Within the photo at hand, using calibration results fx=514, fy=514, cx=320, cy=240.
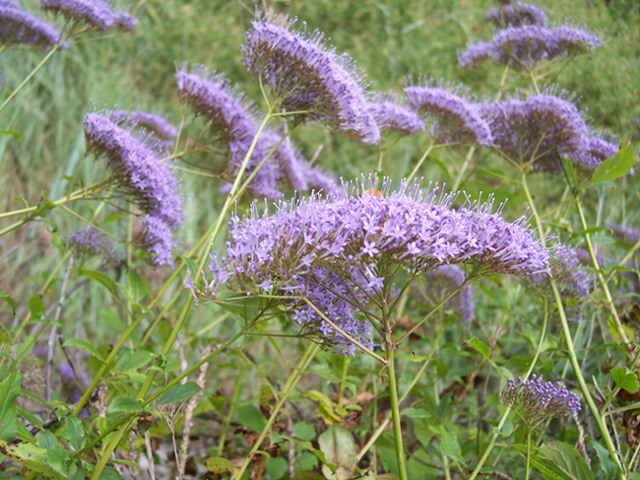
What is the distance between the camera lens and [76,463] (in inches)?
47.7

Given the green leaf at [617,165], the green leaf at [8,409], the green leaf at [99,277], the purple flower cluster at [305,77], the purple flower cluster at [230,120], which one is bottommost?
the green leaf at [8,409]

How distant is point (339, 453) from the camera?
151 cm

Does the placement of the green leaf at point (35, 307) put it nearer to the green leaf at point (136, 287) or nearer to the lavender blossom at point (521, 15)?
the green leaf at point (136, 287)

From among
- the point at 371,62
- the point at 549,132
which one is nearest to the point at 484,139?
the point at 549,132

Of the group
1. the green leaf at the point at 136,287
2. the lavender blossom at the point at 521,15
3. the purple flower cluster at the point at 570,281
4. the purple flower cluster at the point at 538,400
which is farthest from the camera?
the lavender blossom at the point at 521,15

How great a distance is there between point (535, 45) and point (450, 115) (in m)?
0.64

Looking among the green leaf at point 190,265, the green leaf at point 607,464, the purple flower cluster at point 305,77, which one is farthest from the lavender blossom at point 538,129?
the green leaf at point 190,265

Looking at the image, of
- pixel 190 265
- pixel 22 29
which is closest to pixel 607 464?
A: pixel 190 265

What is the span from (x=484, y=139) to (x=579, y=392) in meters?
1.02

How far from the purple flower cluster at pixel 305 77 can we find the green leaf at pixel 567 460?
3.68 ft

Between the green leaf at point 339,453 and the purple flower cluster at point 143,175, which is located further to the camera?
the purple flower cluster at point 143,175

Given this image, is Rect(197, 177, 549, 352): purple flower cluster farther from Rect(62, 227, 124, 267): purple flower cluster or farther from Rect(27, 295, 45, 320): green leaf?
Rect(62, 227, 124, 267): purple flower cluster

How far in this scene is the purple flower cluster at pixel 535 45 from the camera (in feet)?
7.40

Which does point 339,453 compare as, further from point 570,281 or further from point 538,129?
point 538,129
